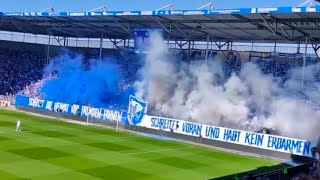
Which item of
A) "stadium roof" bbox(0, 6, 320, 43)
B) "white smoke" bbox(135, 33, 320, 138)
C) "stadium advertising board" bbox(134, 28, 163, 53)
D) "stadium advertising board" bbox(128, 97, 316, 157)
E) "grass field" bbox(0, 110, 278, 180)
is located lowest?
"grass field" bbox(0, 110, 278, 180)

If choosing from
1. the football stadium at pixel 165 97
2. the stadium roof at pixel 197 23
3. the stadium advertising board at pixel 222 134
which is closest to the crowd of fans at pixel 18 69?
the football stadium at pixel 165 97

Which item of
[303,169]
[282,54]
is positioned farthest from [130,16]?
[303,169]

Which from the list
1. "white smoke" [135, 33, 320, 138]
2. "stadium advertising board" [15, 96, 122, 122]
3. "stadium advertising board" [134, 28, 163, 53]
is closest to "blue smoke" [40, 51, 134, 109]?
"stadium advertising board" [15, 96, 122, 122]

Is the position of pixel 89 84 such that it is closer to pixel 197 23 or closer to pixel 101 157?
pixel 197 23

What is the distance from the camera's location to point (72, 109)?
42906 mm

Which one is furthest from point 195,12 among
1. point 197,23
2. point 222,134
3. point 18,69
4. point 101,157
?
point 18,69

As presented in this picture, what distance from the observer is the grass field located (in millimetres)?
20812

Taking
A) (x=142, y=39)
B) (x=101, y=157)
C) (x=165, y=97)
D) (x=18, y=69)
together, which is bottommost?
(x=101, y=157)

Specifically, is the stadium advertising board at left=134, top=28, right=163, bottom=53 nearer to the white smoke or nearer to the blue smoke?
the white smoke

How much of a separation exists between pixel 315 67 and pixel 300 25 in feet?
29.1

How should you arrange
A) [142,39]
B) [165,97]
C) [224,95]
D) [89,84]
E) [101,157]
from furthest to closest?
1. [89,84]
2. [165,97]
3. [142,39]
4. [224,95]
5. [101,157]

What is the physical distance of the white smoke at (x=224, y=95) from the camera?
33.4 m

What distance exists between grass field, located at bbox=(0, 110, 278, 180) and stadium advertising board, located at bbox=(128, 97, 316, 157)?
164cm

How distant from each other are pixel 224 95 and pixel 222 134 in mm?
6154
